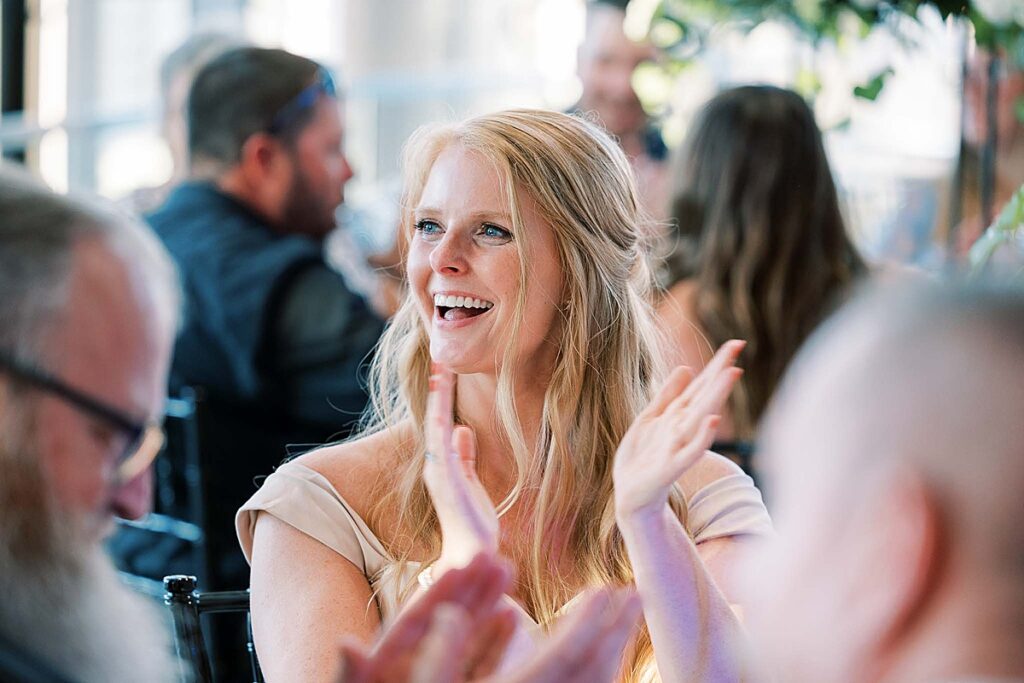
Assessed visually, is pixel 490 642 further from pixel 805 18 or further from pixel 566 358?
pixel 805 18

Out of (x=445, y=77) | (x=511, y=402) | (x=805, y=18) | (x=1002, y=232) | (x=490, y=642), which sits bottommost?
(x=445, y=77)

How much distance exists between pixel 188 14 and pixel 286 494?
499 centimetres

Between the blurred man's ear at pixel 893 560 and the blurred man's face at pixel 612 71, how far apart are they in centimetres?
352

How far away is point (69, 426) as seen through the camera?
3.31ft

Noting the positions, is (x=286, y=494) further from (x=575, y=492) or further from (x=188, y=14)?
(x=188, y=14)

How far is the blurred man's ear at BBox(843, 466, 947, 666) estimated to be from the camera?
0.83 m

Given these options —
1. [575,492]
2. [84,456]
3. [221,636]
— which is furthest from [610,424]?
[221,636]

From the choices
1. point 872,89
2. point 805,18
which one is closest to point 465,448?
point 872,89

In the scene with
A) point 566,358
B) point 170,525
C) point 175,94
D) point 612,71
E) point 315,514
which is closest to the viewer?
point 315,514

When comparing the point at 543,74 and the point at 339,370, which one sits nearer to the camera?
the point at 339,370

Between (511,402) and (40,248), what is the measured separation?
1.06 metres

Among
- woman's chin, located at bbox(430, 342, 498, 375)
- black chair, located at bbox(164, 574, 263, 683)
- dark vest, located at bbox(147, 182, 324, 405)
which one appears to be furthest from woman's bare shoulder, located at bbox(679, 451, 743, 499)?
dark vest, located at bbox(147, 182, 324, 405)

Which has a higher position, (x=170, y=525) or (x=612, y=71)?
(x=612, y=71)

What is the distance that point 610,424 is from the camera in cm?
207
